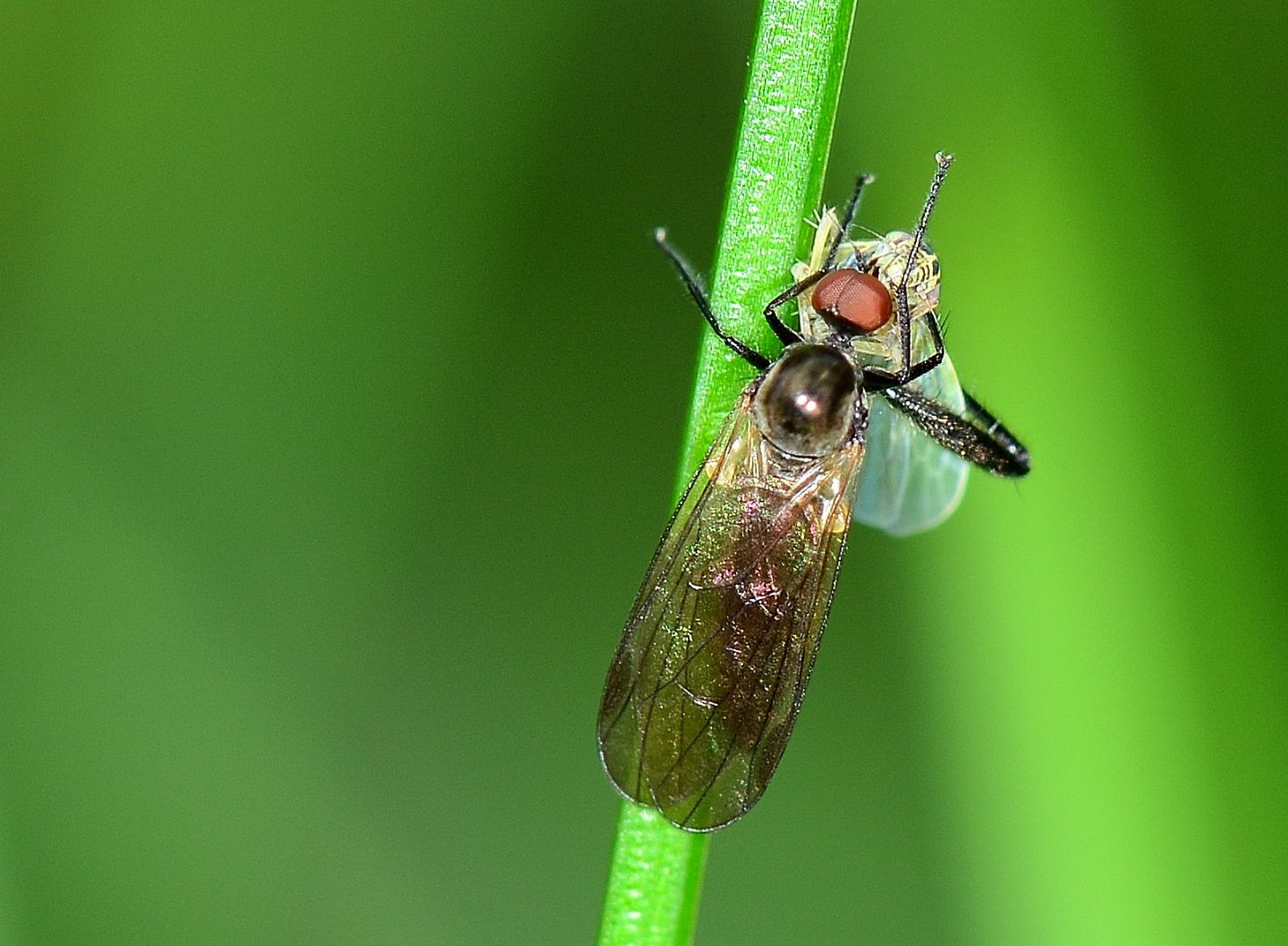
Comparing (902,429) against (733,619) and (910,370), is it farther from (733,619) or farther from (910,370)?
(733,619)

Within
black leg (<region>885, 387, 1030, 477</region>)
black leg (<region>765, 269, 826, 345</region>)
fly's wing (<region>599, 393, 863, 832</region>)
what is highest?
black leg (<region>885, 387, 1030, 477</region>)

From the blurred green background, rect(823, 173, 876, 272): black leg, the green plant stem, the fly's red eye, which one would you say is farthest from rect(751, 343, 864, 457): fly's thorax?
the green plant stem

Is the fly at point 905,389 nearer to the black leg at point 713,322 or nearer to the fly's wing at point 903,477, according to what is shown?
the fly's wing at point 903,477

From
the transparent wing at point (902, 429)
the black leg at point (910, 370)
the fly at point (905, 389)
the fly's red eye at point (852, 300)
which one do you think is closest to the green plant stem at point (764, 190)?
the fly at point (905, 389)

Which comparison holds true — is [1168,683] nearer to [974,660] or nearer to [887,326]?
[974,660]

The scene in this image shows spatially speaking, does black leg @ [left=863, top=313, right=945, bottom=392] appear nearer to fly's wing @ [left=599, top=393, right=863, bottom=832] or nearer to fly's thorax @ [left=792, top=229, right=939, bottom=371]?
fly's thorax @ [left=792, top=229, right=939, bottom=371]

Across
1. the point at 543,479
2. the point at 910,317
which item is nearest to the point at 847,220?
the point at 910,317

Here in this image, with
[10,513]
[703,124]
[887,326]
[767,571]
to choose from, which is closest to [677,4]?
[703,124]
